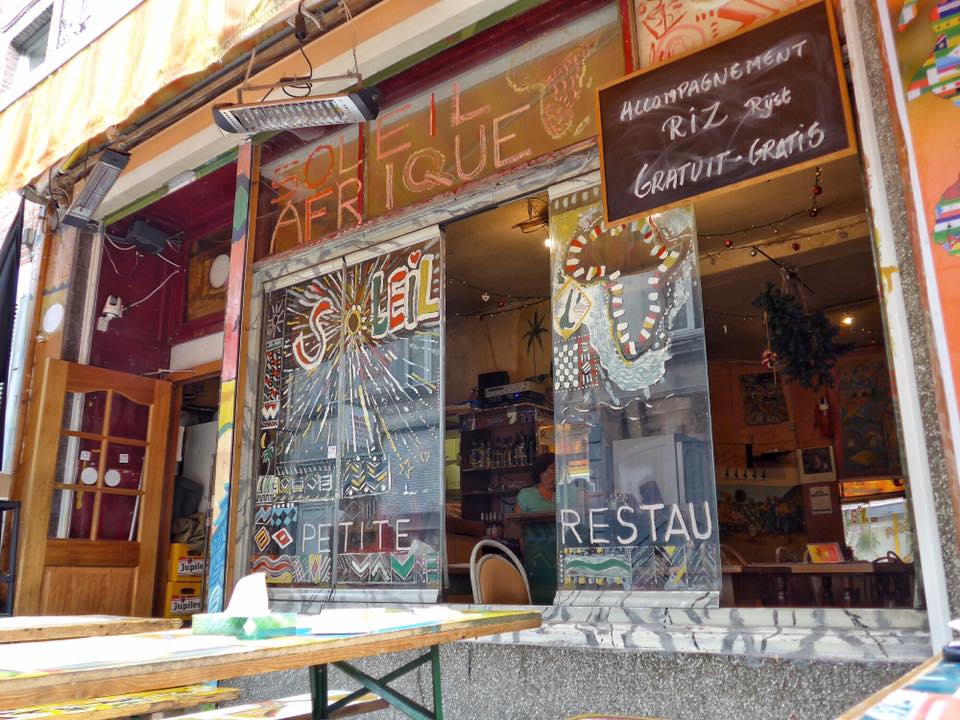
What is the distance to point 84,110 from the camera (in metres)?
4.32

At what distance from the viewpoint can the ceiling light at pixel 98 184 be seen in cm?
527

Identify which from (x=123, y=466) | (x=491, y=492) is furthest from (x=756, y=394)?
(x=123, y=466)

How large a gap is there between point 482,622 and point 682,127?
92.3 inches

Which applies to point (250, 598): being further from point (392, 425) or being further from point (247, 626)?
point (392, 425)

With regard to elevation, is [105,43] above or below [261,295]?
above

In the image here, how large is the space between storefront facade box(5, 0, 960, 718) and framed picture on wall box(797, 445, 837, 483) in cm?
541

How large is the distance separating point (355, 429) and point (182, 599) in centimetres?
322

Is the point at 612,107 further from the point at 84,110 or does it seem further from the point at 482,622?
the point at 84,110

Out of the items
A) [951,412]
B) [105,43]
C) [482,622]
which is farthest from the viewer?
[105,43]

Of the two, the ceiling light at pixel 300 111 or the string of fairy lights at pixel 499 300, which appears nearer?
the ceiling light at pixel 300 111

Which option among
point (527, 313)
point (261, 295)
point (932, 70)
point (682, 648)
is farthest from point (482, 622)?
point (527, 313)

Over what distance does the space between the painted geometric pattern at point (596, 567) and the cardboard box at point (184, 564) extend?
14.0 ft

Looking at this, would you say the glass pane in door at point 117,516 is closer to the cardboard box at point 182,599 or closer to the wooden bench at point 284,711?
the cardboard box at point 182,599

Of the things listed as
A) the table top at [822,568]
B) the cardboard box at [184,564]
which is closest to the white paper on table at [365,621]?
the table top at [822,568]
